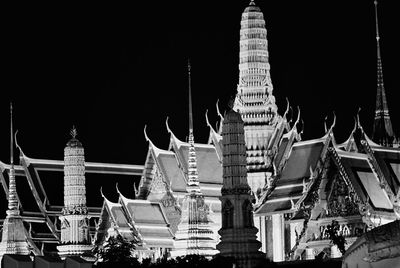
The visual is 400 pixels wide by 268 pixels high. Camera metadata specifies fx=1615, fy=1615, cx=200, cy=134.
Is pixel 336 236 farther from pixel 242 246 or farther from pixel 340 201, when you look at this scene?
pixel 340 201

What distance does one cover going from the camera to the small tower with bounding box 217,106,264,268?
29359mm

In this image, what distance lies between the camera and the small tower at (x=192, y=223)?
35.4 metres

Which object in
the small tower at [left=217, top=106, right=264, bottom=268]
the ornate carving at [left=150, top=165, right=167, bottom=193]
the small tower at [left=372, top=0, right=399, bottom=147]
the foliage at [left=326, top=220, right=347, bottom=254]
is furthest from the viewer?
the ornate carving at [left=150, top=165, right=167, bottom=193]

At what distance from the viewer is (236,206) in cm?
3002

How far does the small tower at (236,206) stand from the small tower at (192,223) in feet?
16.2

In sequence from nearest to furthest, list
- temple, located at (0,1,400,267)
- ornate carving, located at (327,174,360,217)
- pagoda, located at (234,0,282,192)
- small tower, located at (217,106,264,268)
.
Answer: small tower, located at (217,106,264,268), temple, located at (0,1,400,267), ornate carving, located at (327,174,360,217), pagoda, located at (234,0,282,192)

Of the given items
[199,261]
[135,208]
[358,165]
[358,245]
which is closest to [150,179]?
[135,208]

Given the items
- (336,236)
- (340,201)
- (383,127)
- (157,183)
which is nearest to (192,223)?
(340,201)

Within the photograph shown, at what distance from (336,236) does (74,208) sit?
11356 millimetres

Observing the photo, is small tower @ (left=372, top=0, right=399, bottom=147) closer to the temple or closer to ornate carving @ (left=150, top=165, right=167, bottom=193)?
the temple

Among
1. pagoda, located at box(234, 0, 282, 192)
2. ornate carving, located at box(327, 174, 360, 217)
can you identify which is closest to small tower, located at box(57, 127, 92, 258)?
pagoda, located at box(234, 0, 282, 192)

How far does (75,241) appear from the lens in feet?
126

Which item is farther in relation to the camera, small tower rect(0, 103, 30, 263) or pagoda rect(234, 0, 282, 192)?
small tower rect(0, 103, 30, 263)

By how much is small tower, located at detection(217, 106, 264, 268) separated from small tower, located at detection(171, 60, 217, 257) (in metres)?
4.93
